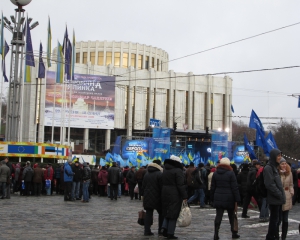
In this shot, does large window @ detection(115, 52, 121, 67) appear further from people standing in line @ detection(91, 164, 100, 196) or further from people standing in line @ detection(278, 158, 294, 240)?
people standing in line @ detection(278, 158, 294, 240)

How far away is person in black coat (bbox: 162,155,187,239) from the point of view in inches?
358

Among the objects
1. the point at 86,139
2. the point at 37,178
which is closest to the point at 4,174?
the point at 37,178

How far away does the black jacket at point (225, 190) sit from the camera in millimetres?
9211

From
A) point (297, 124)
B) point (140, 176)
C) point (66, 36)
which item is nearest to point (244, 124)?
point (297, 124)

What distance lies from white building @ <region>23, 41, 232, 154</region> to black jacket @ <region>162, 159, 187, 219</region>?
54.2 meters

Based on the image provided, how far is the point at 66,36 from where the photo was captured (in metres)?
33.8

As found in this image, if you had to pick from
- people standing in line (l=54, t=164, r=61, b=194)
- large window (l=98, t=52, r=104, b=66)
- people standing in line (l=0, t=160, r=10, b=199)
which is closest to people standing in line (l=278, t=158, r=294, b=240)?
people standing in line (l=0, t=160, r=10, b=199)

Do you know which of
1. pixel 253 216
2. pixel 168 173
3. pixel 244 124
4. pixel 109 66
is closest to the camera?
pixel 168 173

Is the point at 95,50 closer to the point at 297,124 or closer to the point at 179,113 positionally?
the point at 179,113

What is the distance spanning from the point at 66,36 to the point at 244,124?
9574 centimetres

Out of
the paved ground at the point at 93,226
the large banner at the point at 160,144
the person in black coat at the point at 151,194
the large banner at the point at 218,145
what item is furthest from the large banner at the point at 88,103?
the person in black coat at the point at 151,194

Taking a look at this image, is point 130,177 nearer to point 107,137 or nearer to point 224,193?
point 224,193

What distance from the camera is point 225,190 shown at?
9.28 metres

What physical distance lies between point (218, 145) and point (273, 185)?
136 ft
